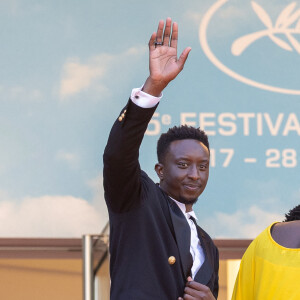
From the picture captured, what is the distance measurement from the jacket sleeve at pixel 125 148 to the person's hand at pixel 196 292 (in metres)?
0.44

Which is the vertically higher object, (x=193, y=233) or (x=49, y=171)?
(x=49, y=171)

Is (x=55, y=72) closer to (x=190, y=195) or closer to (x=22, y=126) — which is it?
(x=22, y=126)

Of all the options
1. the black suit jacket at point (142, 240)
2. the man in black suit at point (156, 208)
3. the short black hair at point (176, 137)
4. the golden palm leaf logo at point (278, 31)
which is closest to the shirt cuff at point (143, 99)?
the man in black suit at point (156, 208)

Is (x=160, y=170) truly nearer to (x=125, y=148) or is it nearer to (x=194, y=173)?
(x=194, y=173)

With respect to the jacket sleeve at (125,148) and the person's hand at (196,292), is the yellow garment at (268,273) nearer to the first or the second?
the person's hand at (196,292)

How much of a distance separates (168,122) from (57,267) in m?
1.48

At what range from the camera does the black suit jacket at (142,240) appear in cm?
296

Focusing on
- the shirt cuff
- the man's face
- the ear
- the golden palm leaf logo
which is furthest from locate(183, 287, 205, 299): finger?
the golden palm leaf logo

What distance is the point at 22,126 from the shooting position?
576 centimetres

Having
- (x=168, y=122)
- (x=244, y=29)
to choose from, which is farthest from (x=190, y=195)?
(x=244, y=29)

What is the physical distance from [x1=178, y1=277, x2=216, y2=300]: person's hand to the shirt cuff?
27.8 inches

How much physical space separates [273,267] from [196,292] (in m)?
0.37

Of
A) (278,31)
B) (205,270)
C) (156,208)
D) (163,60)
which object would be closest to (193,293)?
(205,270)

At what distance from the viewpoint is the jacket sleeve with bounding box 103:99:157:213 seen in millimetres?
2824
